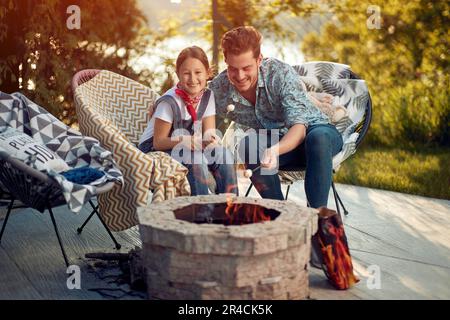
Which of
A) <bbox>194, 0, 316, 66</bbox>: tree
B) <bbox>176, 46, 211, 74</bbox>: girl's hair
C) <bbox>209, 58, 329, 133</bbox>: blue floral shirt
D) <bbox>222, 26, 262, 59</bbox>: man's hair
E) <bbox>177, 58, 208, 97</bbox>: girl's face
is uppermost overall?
<bbox>194, 0, 316, 66</bbox>: tree

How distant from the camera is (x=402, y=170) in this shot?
5605 mm

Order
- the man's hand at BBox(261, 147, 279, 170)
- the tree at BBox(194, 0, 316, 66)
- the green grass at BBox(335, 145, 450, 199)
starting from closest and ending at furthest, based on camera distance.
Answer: the man's hand at BBox(261, 147, 279, 170), the green grass at BBox(335, 145, 450, 199), the tree at BBox(194, 0, 316, 66)

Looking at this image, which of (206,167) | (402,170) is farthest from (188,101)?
(402,170)

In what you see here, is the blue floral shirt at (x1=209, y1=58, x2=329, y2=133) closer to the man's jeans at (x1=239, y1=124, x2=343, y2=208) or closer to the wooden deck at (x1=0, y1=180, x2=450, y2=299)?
the man's jeans at (x1=239, y1=124, x2=343, y2=208)

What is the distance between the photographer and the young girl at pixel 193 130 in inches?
137

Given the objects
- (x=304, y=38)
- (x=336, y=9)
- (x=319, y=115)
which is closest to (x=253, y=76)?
(x=319, y=115)

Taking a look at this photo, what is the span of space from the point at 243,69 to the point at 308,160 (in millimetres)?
544

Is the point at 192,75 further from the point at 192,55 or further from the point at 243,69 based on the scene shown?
the point at 243,69

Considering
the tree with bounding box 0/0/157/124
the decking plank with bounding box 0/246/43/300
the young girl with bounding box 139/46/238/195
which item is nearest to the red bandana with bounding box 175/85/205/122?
the young girl with bounding box 139/46/238/195

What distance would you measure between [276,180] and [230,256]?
119 cm

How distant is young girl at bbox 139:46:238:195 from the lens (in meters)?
3.48

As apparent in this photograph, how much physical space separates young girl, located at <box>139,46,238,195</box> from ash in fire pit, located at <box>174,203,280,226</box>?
535 mm

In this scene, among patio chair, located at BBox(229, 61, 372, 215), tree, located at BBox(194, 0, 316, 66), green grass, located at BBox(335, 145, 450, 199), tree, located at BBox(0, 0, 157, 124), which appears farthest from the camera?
tree, located at BBox(194, 0, 316, 66)

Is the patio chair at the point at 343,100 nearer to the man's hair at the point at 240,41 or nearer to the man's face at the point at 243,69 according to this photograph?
the man's face at the point at 243,69
